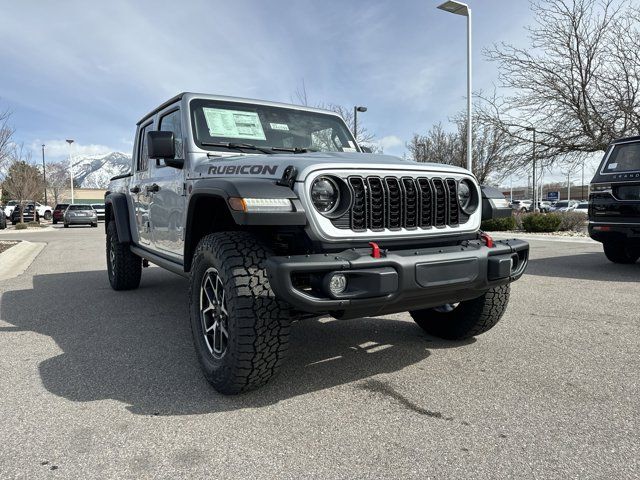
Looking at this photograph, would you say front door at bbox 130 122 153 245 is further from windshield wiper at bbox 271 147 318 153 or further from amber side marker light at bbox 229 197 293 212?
amber side marker light at bbox 229 197 293 212

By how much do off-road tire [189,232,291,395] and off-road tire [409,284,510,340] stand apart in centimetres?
159

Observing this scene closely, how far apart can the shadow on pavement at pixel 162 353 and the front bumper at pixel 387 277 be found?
2.30 ft

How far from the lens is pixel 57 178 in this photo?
57.8m

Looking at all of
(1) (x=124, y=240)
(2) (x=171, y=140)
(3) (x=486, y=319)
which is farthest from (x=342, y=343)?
(1) (x=124, y=240)

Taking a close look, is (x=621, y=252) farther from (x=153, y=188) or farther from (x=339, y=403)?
(x=153, y=188)


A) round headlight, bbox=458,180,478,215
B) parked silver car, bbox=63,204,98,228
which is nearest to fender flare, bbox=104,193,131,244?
round headlight, bbox=458,180,478,215

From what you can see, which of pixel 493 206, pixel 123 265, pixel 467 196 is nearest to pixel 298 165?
pixel 467 196

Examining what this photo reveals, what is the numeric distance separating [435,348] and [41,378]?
2702 millimetres

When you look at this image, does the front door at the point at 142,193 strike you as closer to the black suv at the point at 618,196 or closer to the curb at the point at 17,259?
the curb at the point at 17,259

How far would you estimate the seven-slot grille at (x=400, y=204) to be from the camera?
2807mm

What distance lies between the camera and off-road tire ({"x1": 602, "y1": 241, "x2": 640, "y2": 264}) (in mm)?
7977

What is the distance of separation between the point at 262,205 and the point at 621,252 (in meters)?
7.48

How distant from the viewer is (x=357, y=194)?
2814mm

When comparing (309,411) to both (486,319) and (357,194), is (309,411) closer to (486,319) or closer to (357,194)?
(357,194)
